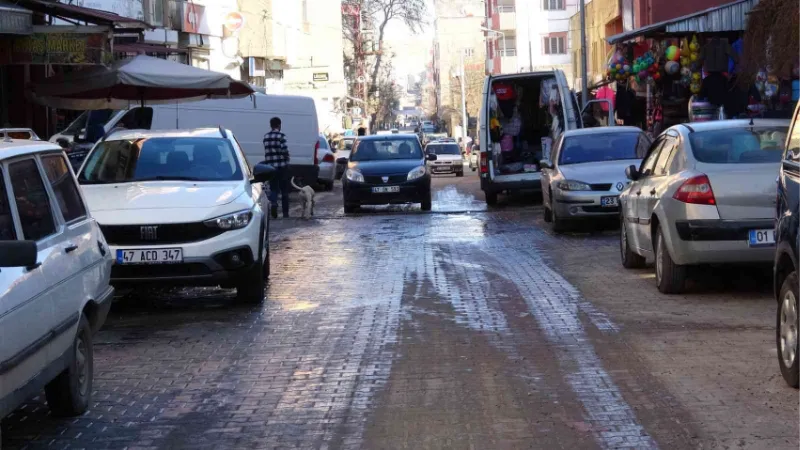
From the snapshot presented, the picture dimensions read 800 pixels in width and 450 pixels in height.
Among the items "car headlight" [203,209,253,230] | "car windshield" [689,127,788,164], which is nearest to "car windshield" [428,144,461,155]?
"car windshield" [689,127,788,164]

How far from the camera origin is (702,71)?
21844 millimetres

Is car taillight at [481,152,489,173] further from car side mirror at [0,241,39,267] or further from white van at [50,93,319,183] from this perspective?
car side mirror at [0,241,39,267]

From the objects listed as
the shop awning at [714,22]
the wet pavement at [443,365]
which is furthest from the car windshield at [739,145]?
the shop awning at [714,22]

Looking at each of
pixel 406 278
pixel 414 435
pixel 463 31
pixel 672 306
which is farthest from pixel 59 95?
pixel 463 31

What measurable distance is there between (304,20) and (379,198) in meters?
46.0

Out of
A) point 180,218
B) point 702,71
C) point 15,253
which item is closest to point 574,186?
point 702,71

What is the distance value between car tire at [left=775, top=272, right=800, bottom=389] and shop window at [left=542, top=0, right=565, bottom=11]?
70.1 meters

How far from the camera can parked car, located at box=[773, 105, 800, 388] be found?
21.6ft

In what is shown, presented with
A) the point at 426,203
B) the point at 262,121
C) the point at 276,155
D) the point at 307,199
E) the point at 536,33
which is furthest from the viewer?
the point at 536,33

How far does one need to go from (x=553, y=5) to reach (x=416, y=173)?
54.7 m

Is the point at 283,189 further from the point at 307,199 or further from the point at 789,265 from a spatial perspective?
the point at 789,265

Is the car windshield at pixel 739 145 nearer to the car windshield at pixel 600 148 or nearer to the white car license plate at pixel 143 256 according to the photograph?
the white car license plate at pixel 143 256

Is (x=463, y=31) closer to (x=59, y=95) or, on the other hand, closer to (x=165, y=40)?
(x=165, y=40)

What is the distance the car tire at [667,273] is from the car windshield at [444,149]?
38.1 meters
